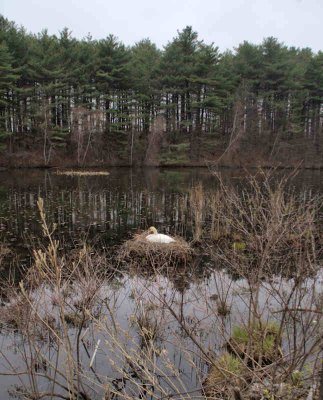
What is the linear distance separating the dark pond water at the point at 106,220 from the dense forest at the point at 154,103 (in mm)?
11777

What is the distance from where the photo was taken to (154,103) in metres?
41.0

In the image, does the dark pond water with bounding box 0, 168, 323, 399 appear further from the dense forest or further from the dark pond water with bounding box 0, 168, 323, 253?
the dense forest

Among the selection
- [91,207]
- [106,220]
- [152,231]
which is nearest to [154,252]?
[152,231]

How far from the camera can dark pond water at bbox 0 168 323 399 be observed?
591 centimetres

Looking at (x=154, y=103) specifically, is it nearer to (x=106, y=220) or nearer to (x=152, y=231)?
(x=106, y=220)

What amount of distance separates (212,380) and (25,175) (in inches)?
991

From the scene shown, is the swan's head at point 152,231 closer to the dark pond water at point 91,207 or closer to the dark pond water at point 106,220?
the dark pond water at point 106,220

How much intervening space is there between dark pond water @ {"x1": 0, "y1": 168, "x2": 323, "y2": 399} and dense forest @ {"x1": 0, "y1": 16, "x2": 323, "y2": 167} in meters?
11.8

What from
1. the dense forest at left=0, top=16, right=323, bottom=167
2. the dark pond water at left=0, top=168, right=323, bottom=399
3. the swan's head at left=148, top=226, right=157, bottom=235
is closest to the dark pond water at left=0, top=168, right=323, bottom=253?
the dark pond water at left=0, top=168, right=323, bottom=399

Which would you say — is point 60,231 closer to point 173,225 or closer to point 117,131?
point 173,225

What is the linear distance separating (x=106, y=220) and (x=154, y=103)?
1172 inches

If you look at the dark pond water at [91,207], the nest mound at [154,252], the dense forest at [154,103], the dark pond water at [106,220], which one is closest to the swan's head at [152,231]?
the nest mound at [154,252]

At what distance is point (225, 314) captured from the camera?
6082 millimetres

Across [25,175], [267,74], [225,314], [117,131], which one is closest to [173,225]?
[225,314]
